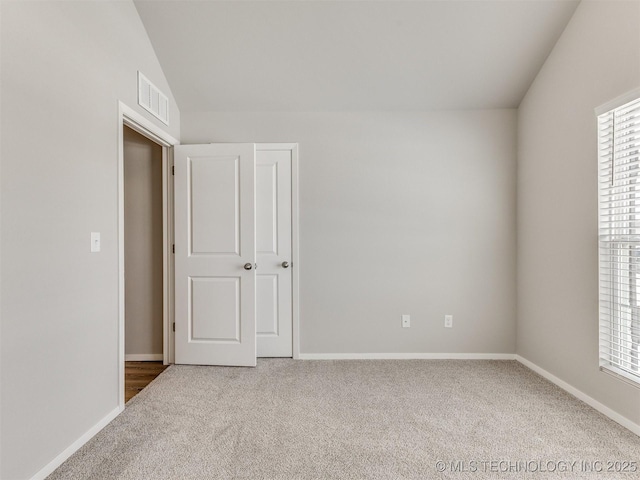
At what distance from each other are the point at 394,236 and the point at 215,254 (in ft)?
5.70

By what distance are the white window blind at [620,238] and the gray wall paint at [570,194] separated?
55 mm

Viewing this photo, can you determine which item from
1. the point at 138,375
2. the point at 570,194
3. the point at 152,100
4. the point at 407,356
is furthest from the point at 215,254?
the point at 570,194

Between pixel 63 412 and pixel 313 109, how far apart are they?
300 cm

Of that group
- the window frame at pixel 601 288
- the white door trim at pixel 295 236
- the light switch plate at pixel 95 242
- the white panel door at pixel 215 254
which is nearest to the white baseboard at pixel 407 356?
the white door trim at pixel 295 236

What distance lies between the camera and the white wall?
5.17 ft

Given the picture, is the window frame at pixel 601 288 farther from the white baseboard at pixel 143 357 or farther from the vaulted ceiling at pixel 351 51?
the white baseboard at pixel 143 357

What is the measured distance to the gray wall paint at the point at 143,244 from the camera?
11.3 ft

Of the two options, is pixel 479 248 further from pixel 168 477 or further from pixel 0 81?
pixel 0 81

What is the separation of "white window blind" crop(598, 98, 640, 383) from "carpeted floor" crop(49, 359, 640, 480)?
0.47 m

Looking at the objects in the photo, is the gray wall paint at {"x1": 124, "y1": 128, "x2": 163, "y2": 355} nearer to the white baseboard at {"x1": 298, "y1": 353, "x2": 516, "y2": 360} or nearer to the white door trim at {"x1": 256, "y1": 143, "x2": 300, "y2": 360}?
the white door trim at {"x1": 256, "y1": 143, "x2": 300, "y2": 360}

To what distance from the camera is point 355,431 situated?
2078 millimetres

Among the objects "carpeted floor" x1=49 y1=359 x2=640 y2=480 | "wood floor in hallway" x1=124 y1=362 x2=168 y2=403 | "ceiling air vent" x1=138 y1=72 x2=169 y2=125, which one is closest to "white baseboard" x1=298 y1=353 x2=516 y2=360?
"carpeted floor" x1=49 y1=359 x2=640 y2=480

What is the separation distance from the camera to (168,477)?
1701 millimetres

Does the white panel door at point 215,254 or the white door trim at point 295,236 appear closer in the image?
the white panel door at point 215,254
